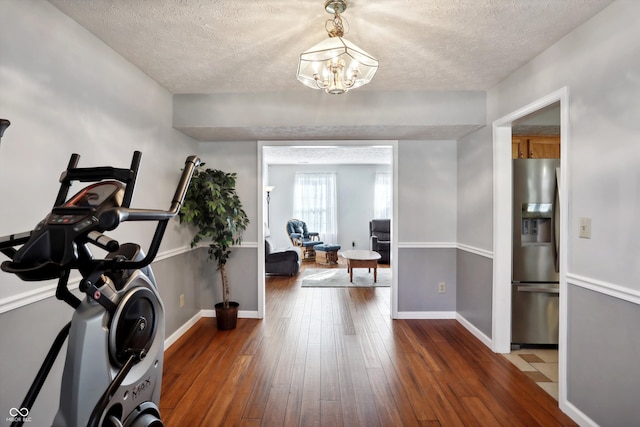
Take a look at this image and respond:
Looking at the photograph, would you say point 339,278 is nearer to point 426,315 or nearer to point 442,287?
point 426,315

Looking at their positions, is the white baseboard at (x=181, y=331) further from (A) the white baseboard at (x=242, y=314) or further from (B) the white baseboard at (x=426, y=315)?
(B) the white baseboard at (x=426, y=315)

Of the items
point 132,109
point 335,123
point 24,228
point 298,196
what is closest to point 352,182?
point 298,196

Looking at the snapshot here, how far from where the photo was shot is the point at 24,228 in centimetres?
160

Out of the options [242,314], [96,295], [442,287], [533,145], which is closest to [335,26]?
[96,295]

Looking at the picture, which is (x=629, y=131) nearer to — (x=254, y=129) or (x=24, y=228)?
(x=254, y=129)

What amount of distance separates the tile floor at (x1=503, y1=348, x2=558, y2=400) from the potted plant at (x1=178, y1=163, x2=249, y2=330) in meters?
2.78

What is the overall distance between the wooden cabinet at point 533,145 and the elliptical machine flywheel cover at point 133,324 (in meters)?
3.76

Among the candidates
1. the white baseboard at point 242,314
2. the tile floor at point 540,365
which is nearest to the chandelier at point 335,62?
the tile floor at point 540,365

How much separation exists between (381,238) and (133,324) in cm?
690

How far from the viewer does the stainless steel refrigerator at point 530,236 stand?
9.74 ft

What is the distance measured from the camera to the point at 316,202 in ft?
27.9

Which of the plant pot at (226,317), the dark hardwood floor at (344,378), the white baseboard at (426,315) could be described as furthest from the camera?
the white baseboard at (426,315)

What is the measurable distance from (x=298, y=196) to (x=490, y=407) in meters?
6.79

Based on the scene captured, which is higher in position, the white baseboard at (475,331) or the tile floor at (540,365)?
the white baseboard at (475,331)
